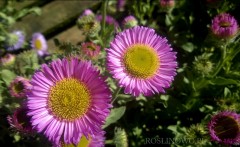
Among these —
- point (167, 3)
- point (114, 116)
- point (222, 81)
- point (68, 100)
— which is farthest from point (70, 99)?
point (167, 3)

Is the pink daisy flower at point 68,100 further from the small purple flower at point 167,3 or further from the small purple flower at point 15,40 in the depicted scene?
the small purple flower at point 15,40

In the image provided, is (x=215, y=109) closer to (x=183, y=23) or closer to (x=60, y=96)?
(x=183, y=23)

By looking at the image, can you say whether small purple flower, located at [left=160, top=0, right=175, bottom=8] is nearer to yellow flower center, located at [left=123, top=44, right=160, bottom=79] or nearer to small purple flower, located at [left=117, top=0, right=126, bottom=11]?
small purple flower, located at [left=117, top=0, right=126, bottom=11]

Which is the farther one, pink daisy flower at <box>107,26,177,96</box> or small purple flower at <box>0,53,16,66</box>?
small purple flower at <box>0,53,16,66</box>

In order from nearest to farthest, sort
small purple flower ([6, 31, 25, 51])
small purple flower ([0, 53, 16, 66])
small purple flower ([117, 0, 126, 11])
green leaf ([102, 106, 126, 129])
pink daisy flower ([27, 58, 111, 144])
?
pink daisy flower ([27, 58, 111, 144]), green leaf ([102, 106, 126, 129]), small purple flower ([0, 53, 16, 66]), small purple flower ([6, 31, 25, 51]), small purple flower ([117, 0, 126, 11])

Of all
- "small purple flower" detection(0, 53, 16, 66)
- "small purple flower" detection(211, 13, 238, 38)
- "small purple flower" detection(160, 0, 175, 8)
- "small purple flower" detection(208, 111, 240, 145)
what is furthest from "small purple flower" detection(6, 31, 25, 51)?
"small purple flower" detection(208, 111, 240, 145)

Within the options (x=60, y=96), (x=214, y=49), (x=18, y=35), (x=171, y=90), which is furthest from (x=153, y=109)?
(x=18, y=35)
